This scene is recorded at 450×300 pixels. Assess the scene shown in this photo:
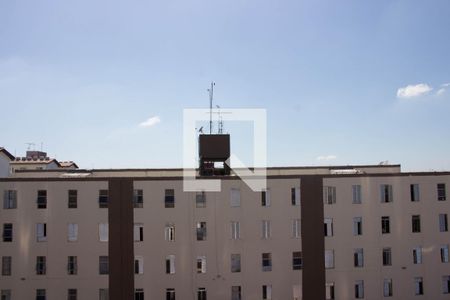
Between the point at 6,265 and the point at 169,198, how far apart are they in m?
15.1

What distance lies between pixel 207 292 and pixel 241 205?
829cm

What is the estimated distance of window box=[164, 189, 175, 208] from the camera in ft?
137

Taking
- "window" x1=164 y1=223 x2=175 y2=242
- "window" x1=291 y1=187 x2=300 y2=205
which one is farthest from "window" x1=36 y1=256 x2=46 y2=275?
"window" x1=291 y1=187 x2=300 y2=205

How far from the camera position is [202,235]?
41375 mm

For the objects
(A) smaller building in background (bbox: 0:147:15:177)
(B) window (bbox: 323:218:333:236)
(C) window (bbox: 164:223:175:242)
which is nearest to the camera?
(C) window (bbox: 164:223:175:242)

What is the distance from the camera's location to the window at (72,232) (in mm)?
40625

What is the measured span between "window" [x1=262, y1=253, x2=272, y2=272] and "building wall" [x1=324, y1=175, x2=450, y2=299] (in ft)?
17.4

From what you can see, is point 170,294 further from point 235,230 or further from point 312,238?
point 312,238

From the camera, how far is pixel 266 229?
4184 centimetres

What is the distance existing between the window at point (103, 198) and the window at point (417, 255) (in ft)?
94.2

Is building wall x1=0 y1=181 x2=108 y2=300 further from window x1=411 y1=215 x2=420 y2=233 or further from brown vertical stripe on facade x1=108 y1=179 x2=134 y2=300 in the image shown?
window x1=411 y1=215 x2=420 y2=233

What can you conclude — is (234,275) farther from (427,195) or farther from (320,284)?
(427,195)

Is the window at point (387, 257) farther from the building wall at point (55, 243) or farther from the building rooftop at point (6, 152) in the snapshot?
the building rooftop at point (6, 152)

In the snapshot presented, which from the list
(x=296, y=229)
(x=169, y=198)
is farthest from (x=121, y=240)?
(x=296, y=229)
